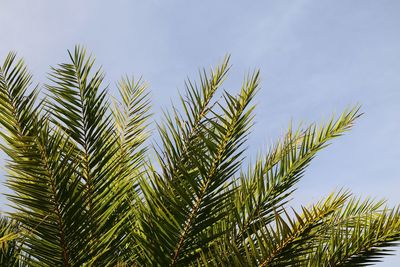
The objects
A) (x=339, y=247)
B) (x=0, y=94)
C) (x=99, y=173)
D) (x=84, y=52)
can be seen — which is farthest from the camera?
(x=84, y=52)

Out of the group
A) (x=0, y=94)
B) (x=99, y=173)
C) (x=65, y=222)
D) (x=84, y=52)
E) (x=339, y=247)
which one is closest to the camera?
(x=339, y=247)

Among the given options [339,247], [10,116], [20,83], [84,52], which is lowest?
[339,247]

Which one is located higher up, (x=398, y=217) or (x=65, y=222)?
(x=65, y=222)

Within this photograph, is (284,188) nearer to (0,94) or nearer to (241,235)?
(241,235)

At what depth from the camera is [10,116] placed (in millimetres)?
3586

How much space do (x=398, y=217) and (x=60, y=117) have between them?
95.0 inches

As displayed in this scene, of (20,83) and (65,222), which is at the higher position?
(20,83)

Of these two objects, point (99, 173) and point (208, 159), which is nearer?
point (208, 159)

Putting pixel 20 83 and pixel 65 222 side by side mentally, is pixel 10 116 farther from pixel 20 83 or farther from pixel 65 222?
pixel 65 222

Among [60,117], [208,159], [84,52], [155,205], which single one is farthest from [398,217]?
[84,52]

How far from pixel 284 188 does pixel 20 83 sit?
6.46 ft

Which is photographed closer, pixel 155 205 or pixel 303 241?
pixel 303 241

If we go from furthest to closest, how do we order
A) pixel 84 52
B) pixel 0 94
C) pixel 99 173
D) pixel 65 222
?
pixel 84 52
pixel 99 173
pixel 0 94
pixel 65 222

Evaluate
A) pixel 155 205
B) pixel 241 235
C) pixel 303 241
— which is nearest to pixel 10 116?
pixel 155 205
